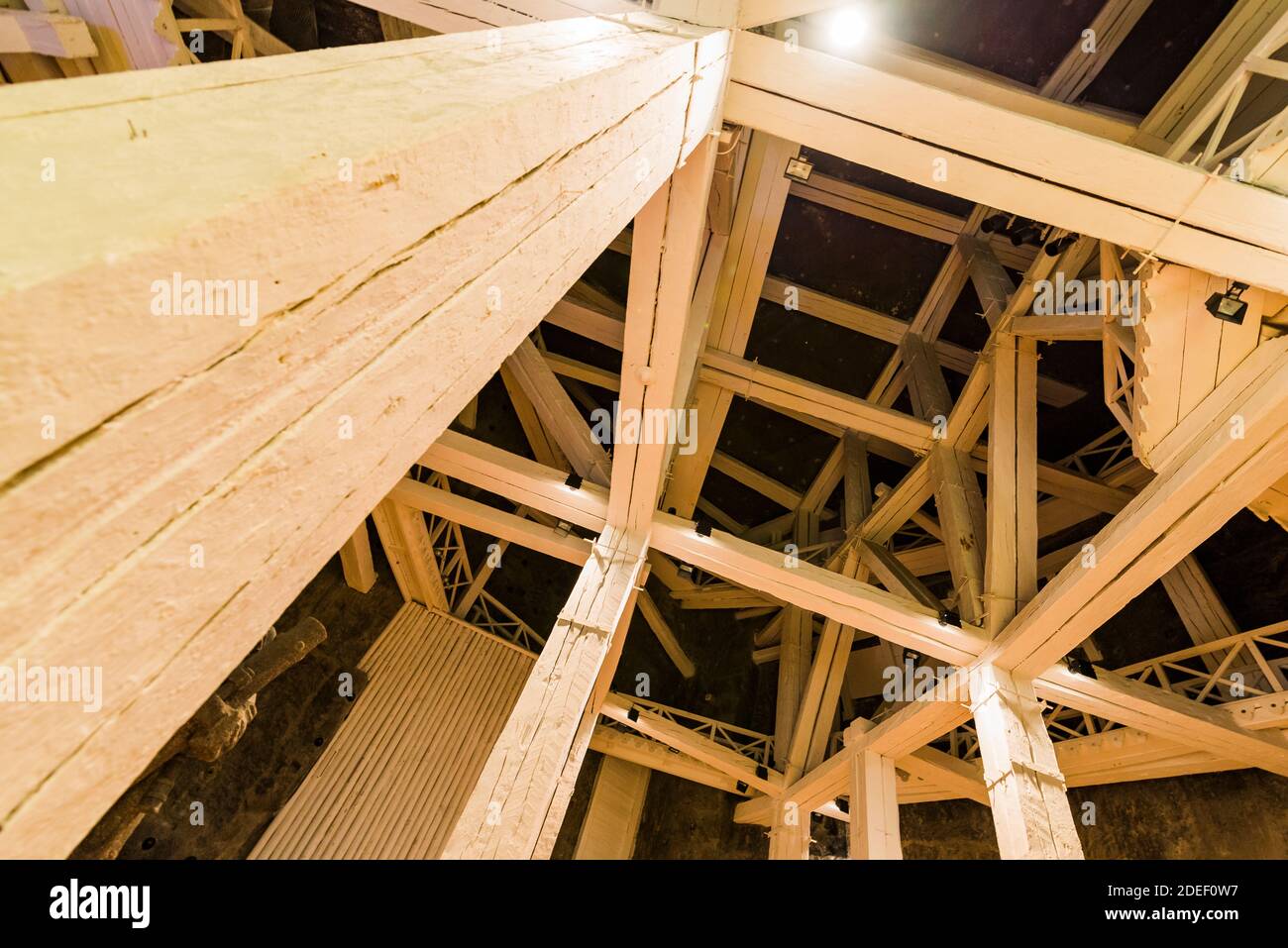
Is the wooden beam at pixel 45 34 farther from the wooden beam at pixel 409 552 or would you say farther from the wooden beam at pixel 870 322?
the wooden beam at pixel 870 322

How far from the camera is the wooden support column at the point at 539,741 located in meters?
1.96

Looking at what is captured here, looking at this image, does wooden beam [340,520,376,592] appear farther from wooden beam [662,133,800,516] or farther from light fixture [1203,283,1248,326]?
light fixture [1203,283,1248,326]

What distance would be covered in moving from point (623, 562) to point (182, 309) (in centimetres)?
279

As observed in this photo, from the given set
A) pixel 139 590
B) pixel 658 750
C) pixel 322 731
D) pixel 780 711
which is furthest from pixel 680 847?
pixel 139 590

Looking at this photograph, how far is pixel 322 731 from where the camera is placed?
538 cm

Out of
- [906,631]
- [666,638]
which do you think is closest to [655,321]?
[906,631]

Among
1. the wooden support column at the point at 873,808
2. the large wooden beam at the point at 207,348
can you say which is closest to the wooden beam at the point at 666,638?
the wooden support column at the point at 873,808

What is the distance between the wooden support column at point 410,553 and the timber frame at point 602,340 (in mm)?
826

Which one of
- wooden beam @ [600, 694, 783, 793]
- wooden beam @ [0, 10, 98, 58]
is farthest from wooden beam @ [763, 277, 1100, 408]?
wooden beam @ [0, 10, 98, 58]

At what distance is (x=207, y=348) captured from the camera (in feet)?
1.43

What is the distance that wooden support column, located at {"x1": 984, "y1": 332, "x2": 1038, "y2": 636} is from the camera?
9.85 feet

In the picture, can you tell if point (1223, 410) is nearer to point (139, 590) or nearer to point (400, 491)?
point (139, 590)

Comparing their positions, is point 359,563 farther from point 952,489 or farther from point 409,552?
point 952,489

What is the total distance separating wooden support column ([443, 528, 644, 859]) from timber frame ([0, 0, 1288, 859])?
0.02 meters
